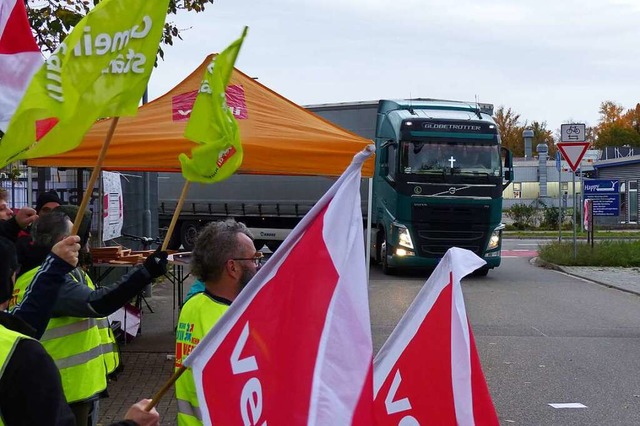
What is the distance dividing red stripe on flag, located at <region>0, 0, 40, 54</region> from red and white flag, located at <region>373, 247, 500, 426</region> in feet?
8.05

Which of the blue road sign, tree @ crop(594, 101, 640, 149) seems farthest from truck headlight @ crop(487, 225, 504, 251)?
tree @ crop(594, 101, 640, 149)

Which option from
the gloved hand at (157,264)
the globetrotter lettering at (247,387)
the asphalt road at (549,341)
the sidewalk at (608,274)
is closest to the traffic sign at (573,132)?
the sidewalk at (608,274)

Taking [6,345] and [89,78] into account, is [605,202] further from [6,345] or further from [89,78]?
[6,345]

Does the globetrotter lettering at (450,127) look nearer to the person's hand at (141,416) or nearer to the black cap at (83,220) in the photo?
the black cap at (83,220)

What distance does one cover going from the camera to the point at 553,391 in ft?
26.1

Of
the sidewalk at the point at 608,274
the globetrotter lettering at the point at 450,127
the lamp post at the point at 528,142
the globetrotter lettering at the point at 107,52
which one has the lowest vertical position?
the sidewalk at the point at 608,274

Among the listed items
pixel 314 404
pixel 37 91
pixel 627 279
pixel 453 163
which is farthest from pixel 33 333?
pixel 627 279

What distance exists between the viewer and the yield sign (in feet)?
64.3

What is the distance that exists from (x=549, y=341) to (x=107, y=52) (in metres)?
8.84

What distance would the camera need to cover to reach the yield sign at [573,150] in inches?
772

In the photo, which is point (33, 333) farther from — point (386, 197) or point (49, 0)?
point (386, 197)

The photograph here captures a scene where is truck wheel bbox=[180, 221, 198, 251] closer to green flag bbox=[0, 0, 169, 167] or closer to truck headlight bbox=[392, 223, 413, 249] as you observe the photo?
truck headlight bbox=[392, 223, 413, 249]

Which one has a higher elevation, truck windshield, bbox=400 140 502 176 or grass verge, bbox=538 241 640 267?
truck windshield, bbox=400 140 502 176

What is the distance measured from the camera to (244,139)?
24.9 ft
